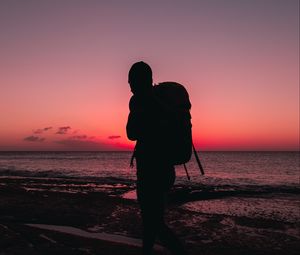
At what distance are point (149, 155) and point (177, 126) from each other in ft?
1.26

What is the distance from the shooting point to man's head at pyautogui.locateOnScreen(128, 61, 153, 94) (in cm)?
345

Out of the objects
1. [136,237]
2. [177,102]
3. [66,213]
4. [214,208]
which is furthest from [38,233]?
[214,208]

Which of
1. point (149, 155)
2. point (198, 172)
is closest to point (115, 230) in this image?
point (149, 155)

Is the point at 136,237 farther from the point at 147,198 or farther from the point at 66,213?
the point at 147,198

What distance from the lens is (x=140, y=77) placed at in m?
3.45

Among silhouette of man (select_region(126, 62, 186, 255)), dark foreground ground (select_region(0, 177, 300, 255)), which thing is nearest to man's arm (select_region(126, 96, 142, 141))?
silhouette of man (select_region(126, 62, 186, 255))

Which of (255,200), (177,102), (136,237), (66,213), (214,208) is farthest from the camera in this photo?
(255,200)

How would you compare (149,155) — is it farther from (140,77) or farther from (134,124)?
(140,77)

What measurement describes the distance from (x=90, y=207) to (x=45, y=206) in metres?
1.40

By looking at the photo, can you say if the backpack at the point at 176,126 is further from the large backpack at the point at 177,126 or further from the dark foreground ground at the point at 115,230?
the dark foreground ground at the point at 115,230

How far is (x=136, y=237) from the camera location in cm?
750

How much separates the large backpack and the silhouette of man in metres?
0.05

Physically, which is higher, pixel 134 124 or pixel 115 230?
pixel 134 124

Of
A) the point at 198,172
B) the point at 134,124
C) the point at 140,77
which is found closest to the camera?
the point at 134,124
